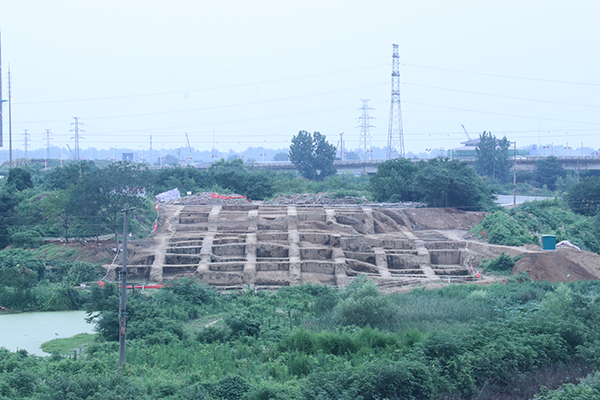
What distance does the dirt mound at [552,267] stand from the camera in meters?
23.4

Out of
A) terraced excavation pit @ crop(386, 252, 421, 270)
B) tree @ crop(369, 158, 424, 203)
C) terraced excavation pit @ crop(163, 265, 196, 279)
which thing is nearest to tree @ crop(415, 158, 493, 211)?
tree @ crop(369, 158, 424, 203)

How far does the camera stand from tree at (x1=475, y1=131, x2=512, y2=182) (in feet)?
212

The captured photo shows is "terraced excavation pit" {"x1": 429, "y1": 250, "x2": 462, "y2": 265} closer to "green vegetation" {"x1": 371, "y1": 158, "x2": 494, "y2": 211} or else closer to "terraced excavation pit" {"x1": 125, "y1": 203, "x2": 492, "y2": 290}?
"terraced excavation pit" {"x1": 125, "y1": 203, "x2": 492, "y2": 290}

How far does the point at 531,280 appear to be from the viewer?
23.0m

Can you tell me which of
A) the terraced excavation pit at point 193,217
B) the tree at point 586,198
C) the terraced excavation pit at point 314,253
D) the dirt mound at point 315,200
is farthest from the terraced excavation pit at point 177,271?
the tree at point 586,198

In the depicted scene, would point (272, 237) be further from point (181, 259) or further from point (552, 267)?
point (552, 267)

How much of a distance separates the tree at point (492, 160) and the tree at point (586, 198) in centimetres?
2422

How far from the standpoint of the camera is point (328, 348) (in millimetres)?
14172

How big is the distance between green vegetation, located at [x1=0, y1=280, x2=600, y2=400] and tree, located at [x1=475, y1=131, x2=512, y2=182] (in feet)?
152

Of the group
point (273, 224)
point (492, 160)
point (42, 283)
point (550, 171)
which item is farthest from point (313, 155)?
point (42, 283)

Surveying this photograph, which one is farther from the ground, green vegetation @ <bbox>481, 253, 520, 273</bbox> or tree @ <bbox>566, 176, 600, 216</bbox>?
tree @ <bbox>566, 176, 600, 216</bbox>

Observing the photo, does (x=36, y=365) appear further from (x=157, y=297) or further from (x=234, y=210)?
(x=234, y=210)

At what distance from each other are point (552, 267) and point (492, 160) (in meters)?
43.1

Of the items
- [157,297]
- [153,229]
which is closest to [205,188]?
[153,229]
